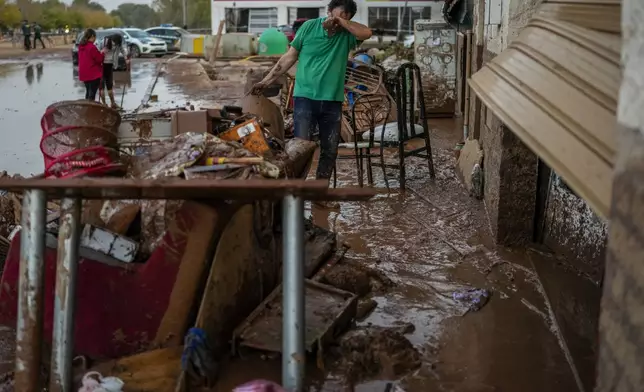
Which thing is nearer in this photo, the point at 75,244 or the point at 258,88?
the point at 75,244

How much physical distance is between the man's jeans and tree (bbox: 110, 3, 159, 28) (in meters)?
95.6

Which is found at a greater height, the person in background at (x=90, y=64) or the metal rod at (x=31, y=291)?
the person in background at (x=90, y=64)

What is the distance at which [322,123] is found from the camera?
20.9ft

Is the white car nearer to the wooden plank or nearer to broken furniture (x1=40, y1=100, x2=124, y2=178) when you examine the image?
broken furniture (x1=40, y1=100, x2=124, y2=178)

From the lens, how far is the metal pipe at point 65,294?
3.13 meters

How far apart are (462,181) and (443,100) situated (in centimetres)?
523

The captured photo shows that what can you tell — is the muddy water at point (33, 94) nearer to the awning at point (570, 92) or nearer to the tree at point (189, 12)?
the awning at point (570, 92)

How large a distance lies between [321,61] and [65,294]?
143 inches

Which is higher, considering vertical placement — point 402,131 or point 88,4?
point 88,4

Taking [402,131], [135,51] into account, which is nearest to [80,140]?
[402,131]

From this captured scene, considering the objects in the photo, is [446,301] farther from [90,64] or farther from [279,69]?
[90,64]

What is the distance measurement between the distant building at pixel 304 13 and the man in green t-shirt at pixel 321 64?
36.3m

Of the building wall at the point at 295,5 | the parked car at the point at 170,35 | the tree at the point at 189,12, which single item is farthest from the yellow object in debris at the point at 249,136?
the tree at the point at 189,12

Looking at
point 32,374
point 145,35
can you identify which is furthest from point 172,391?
point 145,35
